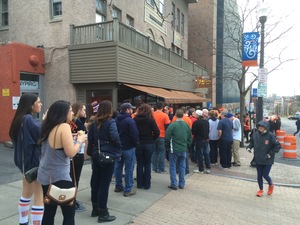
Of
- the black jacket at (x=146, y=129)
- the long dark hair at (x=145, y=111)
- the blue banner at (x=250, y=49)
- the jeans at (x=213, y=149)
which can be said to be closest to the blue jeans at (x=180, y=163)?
the black jacket at (x=146, y=129)

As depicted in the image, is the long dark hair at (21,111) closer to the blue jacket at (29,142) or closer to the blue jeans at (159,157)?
the blue jacket at (29,142)

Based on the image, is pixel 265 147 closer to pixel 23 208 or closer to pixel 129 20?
pixel 23 208

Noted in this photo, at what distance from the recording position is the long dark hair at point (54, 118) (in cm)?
287

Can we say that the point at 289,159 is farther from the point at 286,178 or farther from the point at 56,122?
the point at 56,122

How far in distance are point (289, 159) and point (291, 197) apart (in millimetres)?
5546

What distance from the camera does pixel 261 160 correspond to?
5.93 metres

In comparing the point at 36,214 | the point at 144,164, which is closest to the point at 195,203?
the point at 144,164

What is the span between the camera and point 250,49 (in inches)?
371

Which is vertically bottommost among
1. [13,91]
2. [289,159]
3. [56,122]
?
[289,159]

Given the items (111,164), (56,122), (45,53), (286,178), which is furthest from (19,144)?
(45,53)

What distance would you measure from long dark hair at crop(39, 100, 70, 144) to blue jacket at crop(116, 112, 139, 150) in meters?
2.27

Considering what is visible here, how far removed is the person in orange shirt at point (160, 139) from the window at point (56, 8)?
736 centimetres

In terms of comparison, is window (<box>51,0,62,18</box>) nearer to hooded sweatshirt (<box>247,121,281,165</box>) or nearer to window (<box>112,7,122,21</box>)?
window (<box>112,7,122,21</box>)

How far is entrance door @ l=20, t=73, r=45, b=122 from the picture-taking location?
36.0 feet
